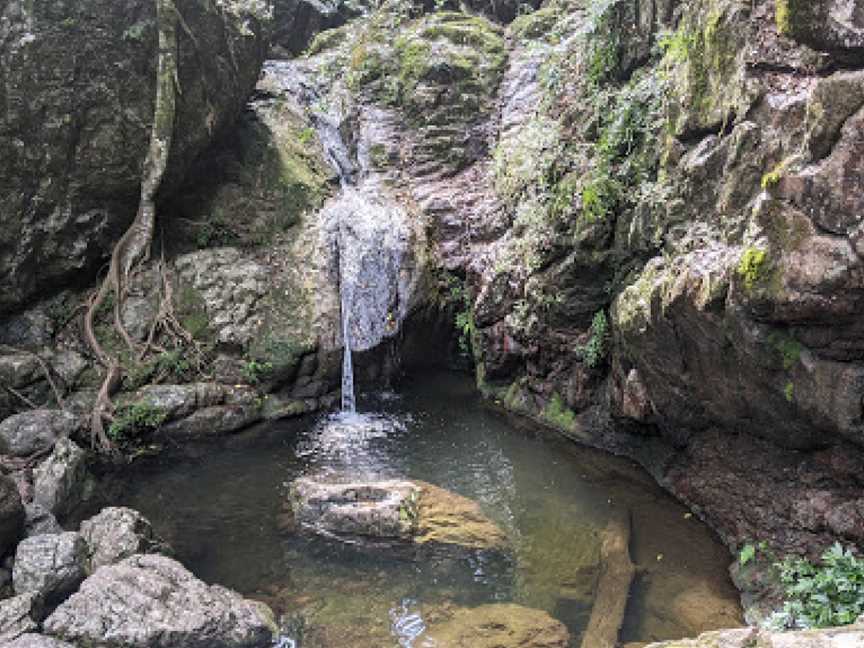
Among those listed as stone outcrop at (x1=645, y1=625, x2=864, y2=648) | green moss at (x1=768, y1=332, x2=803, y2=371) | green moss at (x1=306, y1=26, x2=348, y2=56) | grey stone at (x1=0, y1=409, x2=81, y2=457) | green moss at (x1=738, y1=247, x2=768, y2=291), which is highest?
green moss at (x1=306, y1=26, x2=348, y2=56)

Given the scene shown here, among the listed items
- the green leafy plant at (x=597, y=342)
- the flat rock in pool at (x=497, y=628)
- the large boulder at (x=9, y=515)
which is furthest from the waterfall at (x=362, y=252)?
the flat rock in pool at (x=497, y=628)

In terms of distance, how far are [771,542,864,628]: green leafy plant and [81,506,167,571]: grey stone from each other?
19.1 feet

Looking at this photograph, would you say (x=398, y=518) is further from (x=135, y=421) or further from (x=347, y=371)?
(x=135, y=421)

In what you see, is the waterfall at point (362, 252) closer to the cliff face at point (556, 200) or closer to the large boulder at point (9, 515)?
the cliff face at point (556, 200)

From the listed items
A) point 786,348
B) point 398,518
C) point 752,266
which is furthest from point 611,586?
point 752,266

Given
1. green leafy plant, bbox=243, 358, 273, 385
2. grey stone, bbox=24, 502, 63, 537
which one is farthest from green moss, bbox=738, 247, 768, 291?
green leafy plant, bbox=243, 358, 273, 385

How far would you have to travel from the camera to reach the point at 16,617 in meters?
5.52

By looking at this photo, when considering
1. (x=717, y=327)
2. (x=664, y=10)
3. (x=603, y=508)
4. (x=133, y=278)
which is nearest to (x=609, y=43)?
(x=664, y=10)

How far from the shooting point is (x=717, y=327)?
631cm

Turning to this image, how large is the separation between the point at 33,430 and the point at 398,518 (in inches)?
220

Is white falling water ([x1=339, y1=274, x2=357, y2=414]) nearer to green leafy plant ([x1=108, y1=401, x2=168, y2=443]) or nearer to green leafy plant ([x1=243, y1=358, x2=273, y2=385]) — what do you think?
green leafy plant ([x1=243, y1=358, x2=273, y2=385])

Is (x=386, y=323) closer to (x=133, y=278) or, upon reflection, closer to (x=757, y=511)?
(x=133, y=278)

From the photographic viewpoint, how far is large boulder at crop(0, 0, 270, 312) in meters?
10.4

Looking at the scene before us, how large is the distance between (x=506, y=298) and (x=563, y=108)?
129 inches
